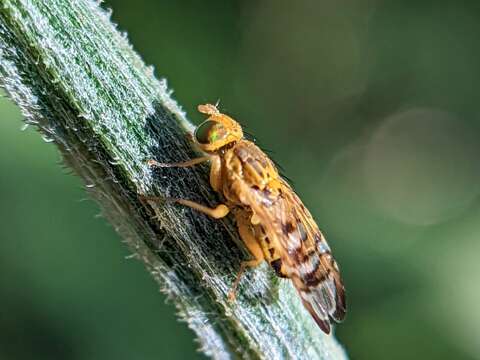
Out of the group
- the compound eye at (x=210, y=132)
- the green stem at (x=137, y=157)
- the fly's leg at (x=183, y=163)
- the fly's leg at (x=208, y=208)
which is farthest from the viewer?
the compound eye at (x=210, y=132)

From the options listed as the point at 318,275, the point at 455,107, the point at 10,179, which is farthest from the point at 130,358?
the point at 455,107

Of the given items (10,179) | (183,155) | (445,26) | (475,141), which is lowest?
(183,155)

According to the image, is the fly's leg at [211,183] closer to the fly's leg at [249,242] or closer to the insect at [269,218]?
the insect at [269,218]

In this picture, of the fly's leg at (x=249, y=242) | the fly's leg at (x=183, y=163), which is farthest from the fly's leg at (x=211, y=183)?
the fly's leg at (x=249, y=242)

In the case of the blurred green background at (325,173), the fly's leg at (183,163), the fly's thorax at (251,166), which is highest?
the blurred green background at (325,173)

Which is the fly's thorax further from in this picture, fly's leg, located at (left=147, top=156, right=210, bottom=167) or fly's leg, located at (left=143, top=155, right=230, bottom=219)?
fly's leg, located at (left=147, top=156, right=210, bottom=167)

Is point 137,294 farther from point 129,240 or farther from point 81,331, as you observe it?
point 129,240
